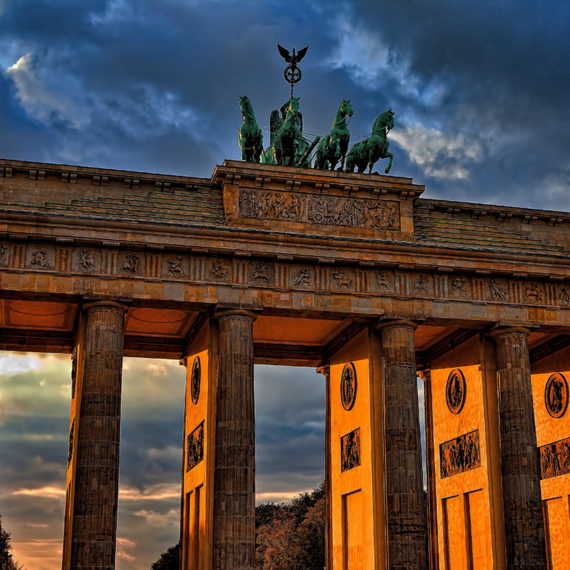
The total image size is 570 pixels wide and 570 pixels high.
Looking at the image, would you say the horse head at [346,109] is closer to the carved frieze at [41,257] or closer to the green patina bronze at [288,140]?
the green patina bronze at [288,140]

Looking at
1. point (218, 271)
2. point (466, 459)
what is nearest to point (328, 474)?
point (466, 459)

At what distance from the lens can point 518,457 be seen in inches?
1271

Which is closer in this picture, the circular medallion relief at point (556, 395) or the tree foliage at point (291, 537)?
the circular medallion relief at point (556, 395)

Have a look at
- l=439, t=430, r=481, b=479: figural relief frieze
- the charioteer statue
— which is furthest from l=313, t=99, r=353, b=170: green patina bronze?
l=439, t=430, r=481, b=479: figural relief frieze

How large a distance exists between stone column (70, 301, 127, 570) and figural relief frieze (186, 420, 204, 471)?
4.50 meters

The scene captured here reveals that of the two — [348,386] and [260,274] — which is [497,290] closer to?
[348,386]

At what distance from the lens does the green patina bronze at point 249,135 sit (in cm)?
3500

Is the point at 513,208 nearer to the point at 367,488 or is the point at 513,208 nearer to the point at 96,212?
the point at 367,488

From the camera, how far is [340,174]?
34.0m

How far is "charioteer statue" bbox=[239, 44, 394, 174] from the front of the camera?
3509 centimetres

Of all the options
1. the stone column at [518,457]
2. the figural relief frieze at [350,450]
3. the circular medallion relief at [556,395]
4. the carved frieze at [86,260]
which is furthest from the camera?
the circular medallion relief at [556,395]

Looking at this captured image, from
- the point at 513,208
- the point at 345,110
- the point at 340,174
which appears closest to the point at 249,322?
the point at 340,174

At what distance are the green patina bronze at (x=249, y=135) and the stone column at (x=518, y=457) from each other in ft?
38.7

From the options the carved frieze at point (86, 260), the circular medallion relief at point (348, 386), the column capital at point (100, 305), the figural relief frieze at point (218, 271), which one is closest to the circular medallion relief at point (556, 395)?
the circular medallion relief at point (348, 386)
